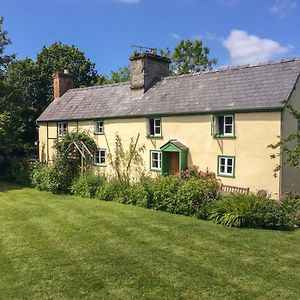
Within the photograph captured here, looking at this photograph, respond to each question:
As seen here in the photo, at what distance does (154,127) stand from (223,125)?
16.8 ft

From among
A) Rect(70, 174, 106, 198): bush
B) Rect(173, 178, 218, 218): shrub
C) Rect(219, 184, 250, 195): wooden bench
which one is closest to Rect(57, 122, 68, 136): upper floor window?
Rect(70, 174, 106, 198): bush

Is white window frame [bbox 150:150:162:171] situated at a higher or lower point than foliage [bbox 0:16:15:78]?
lower

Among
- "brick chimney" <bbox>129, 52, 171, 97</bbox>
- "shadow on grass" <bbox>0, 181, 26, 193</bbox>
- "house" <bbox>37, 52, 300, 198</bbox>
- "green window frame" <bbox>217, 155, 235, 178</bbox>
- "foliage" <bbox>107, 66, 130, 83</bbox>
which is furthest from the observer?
"foliage" <bbox>107, 66, 130, 83</bbox>

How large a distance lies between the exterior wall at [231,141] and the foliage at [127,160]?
406 mm

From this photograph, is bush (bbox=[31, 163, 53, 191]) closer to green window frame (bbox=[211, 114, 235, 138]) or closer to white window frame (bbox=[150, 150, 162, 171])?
white window frame (bbox=[150, 150, 162, 171])

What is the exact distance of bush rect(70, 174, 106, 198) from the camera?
2288 cm

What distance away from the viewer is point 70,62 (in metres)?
44.8

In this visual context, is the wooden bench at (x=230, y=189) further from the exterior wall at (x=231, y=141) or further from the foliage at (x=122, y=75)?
the foliage at (x=122, y=75)

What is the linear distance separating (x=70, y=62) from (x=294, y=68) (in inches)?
1222

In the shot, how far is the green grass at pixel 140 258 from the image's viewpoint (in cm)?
893

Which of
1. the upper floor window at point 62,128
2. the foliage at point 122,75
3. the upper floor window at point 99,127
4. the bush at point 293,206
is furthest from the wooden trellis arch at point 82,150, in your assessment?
the foliage at point 122,75

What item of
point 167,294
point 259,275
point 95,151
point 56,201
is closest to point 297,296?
point 259,275

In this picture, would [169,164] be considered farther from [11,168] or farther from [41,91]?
[41,91]

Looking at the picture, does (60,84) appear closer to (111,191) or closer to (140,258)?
(111,191)
